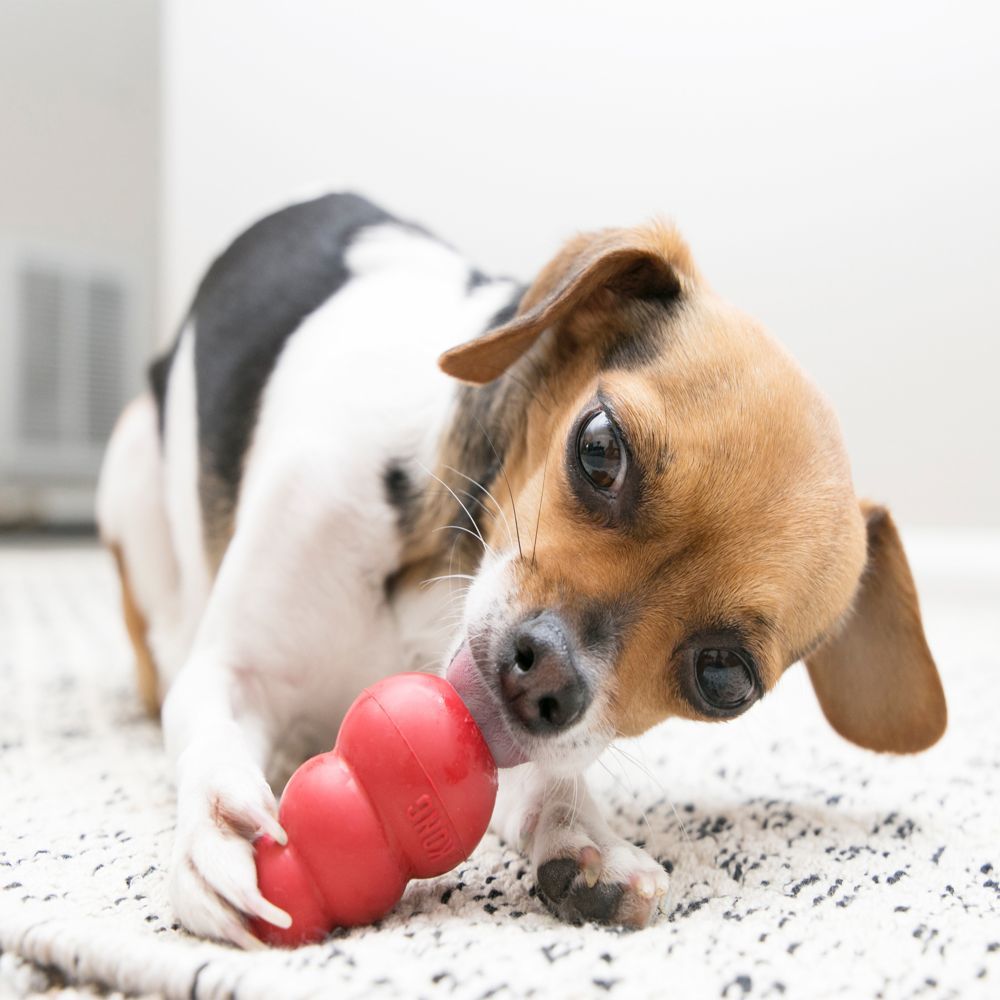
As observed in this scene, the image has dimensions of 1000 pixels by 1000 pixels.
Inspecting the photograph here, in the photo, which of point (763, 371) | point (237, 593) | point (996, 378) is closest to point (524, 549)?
point (763, 371)

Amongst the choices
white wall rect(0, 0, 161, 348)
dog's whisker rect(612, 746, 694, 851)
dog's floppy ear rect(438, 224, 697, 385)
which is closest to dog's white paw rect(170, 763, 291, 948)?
dog's whisker rect(612, 746, 694, 851)

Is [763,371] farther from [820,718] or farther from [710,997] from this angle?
[820,718]

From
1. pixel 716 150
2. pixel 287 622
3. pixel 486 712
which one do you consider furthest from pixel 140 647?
pixel 716 150

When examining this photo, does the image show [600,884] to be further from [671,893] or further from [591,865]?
[671,893]

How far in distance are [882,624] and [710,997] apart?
3.03ft

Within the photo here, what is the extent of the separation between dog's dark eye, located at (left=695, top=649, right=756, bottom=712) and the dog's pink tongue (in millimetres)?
244

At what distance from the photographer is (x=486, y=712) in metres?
1.24

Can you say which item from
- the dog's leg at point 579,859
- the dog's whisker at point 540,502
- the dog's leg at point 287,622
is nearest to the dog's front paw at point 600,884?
the dog's leg at point 579,859

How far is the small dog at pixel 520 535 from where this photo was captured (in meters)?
1.24

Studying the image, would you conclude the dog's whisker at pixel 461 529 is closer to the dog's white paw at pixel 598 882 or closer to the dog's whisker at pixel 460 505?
the dog's whisker at pixel 460 505

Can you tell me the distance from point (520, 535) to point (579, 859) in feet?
1.30

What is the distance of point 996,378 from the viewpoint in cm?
369

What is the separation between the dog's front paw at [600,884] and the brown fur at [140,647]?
1.25 metres

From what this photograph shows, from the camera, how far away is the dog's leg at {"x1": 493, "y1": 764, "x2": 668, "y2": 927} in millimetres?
1156
